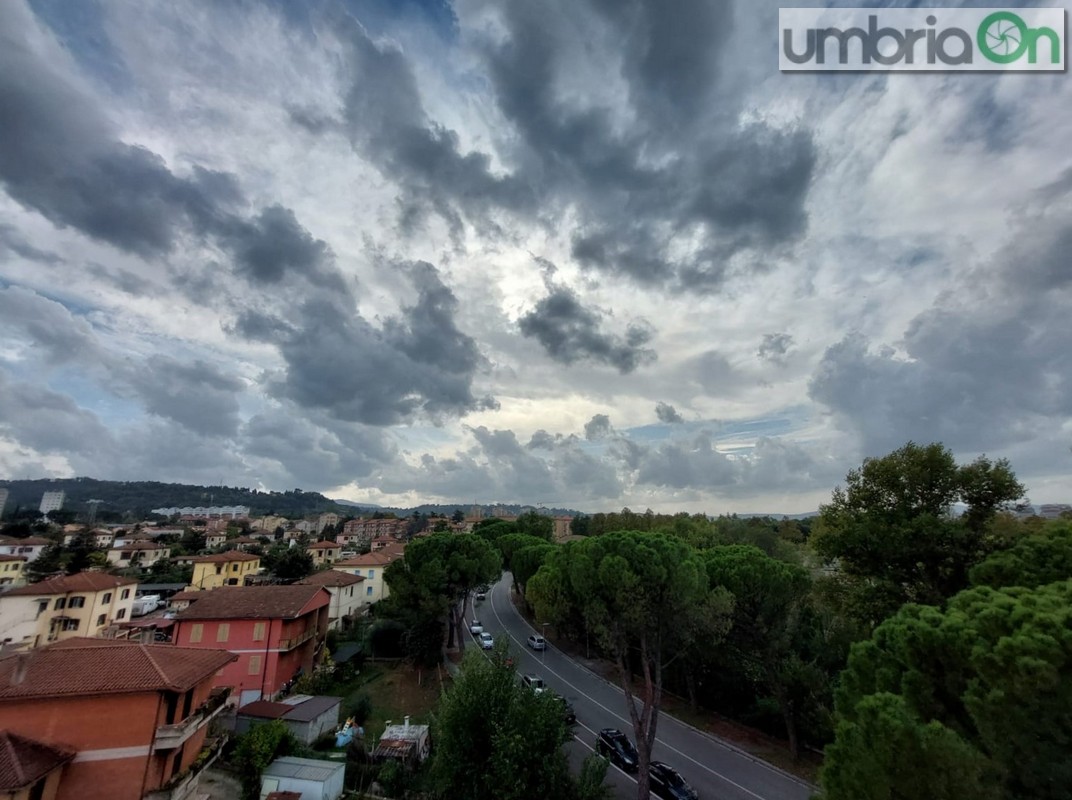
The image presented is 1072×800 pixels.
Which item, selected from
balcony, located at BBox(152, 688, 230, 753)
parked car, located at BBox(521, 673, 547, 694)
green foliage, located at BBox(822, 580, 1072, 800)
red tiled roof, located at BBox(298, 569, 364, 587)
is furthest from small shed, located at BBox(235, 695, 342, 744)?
green foliage, located at BBox(822, 580, 1072, 800)

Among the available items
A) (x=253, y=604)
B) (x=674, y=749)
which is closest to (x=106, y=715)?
(x=253, y=604)

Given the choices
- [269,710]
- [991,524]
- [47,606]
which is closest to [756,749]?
[991,524]

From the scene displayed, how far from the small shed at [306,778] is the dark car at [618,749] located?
10874 mm

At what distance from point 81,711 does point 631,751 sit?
21332 mm

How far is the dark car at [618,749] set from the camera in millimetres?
21875

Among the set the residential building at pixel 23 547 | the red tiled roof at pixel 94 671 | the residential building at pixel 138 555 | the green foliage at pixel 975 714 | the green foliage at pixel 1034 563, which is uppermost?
the green foliage at pixel 1034 563

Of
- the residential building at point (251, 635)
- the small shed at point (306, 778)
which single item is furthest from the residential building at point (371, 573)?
the small shed at point (306, 778)

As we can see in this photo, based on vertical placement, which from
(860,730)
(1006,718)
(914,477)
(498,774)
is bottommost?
(498,774)

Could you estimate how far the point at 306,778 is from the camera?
1847 cm

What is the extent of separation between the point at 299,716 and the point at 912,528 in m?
29.1

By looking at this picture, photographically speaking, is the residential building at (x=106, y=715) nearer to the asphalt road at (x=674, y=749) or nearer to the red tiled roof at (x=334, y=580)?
the asphalt road at (x=674, y=749)

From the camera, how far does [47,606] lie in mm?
37094

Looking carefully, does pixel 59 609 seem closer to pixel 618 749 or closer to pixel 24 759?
pixel 24 759

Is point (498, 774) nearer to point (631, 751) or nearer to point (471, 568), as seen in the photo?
point (631, 751)
